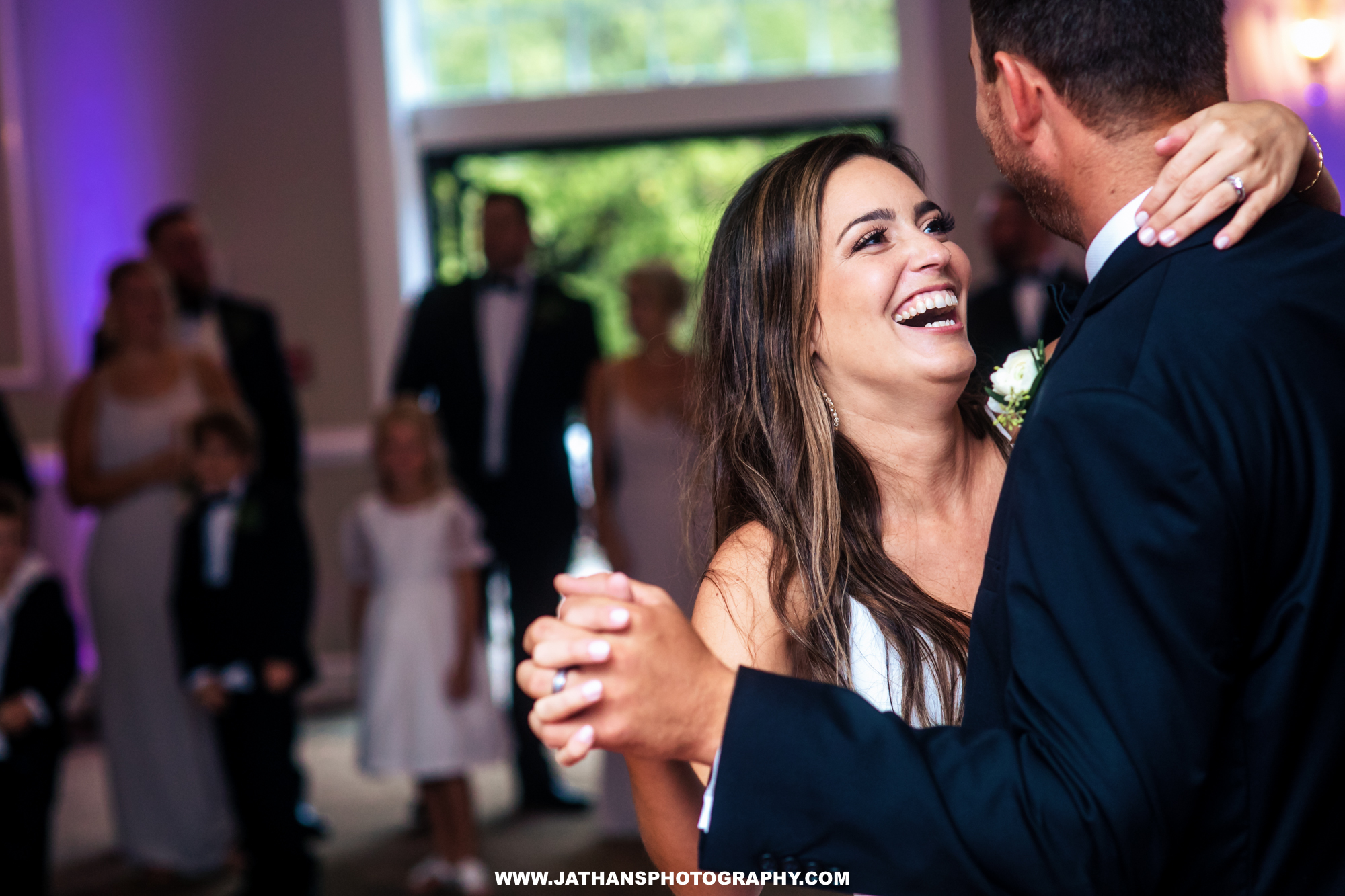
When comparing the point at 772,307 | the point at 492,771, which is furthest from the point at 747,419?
the point at 492,771

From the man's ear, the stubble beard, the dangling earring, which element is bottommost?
the dangling earring

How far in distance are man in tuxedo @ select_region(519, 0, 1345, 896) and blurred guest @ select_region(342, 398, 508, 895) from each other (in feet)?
9.94

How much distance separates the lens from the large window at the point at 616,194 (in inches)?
258

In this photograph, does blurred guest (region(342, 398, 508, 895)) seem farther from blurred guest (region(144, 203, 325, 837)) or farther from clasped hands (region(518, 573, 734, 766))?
clasped hands (region(518, 573, 734, 766))

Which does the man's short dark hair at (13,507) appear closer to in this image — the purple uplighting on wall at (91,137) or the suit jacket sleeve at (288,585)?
the suit jacket sleeve at (288,585)

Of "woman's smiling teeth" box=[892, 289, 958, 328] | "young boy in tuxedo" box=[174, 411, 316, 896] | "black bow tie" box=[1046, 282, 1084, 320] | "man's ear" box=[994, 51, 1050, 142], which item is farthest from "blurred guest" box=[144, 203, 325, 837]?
"man's ear" box=[994, 51, 1050, 142]

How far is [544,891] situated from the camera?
3.77 meters

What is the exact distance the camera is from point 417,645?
13.0ft

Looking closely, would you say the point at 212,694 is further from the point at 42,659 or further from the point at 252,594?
the point at 42,659

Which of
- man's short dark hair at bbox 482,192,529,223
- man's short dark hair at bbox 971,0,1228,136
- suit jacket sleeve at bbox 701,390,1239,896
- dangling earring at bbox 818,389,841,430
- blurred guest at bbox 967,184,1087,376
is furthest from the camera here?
man's short dark hair at bbox 482,192,529,223

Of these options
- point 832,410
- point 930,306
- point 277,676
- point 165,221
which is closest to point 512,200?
point 165,221

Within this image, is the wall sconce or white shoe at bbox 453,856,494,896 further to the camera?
white shoe at bbox 453,856,494,896

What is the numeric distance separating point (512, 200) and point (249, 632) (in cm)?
197

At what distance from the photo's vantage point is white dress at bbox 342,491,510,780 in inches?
152
